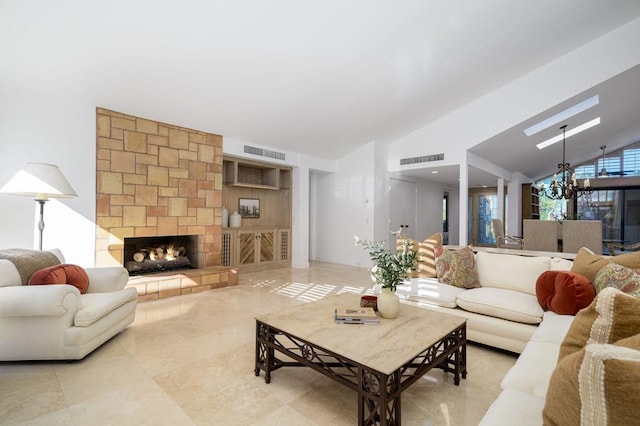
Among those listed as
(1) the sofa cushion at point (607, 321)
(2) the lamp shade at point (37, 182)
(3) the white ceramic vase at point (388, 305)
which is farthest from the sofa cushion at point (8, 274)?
(1) the sofa cushion at point (607, 321)

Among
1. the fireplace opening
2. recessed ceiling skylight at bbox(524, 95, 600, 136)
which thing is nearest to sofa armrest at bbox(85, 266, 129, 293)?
the fireplace opening

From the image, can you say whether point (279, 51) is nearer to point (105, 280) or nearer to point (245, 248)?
point (105, 280)

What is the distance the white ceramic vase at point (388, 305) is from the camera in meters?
2.23

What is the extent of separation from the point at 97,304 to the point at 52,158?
2.24 m

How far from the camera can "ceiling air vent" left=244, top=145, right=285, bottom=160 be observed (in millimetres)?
5762

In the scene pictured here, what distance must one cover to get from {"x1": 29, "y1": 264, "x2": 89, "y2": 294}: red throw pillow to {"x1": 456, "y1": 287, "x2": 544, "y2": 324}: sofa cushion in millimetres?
3402

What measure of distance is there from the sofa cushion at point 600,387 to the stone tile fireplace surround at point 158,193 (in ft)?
14.2

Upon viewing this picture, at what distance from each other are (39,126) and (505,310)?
16.9 feet

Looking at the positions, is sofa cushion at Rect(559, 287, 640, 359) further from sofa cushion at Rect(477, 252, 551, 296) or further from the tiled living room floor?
sofa cushion at Rect(477, 252, 551, 296)

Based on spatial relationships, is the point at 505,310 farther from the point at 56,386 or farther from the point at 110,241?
the point at 110,241

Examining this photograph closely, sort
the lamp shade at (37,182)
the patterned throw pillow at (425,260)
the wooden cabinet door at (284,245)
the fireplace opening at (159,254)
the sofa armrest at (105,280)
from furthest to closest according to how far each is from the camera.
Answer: the wooden cabinet door at (284,245) → the fireplace opening at (159,254) → the patterned throw pillow at (425,260) → the sofa armrest at (105,280) → the lamp shade at (37,182)

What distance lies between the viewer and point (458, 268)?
3.18m

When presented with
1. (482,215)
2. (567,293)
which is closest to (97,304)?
(567,293)

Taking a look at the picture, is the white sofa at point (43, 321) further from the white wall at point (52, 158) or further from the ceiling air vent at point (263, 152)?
the ceiling air vent at point (263, 152)
